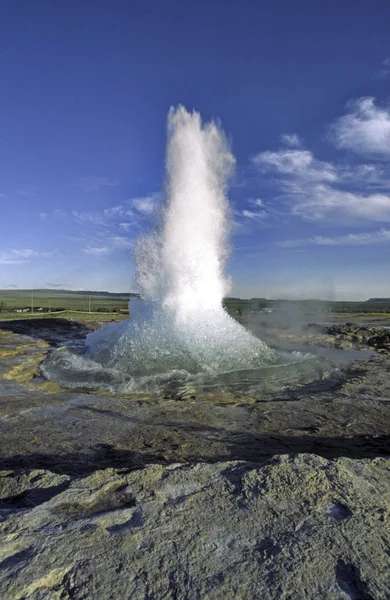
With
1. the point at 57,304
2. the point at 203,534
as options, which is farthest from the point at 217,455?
the point at 57,304

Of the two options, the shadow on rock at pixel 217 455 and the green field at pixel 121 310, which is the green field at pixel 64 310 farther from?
the shadow on rock at pixel 217 455

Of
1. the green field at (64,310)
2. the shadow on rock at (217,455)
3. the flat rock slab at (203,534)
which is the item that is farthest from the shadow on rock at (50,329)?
the flat rock slab at (203,534)

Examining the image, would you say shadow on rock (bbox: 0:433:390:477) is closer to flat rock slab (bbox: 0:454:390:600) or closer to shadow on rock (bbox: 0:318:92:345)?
flat rock slab (bbox: 0:454:390:600)

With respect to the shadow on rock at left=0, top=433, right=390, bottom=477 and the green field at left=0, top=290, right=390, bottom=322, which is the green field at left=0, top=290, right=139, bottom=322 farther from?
the shadow on rock at left=0, top=433, right=390, bottom=477

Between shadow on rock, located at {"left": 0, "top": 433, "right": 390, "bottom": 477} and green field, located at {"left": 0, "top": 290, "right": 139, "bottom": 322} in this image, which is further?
green field, located at {"left": 0, "top": 290, "right": 139, "bottom": 322}

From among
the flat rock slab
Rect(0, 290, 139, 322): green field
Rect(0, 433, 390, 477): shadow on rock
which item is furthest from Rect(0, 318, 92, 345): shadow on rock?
the flat rock slab

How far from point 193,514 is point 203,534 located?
0.19 meters

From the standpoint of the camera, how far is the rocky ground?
1.69 metres

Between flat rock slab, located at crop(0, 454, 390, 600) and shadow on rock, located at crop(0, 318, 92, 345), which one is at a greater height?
flat rock slab, located at crop(0, 454, 390, 600)

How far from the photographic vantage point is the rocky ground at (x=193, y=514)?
169 cm

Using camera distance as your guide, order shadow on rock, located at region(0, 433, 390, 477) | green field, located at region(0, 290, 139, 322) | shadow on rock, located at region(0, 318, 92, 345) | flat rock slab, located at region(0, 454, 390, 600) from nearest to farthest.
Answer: flat rock slab, located at region(0, 454, 390, 600) < shadow on rock, located at region(0, 433, 390, 477) < shadow on rock, located at region(0, 318, 92, 345) < green field, located at region(0, 290, 139, 322)

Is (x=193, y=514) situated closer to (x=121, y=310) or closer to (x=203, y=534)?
(x=203, y=534)

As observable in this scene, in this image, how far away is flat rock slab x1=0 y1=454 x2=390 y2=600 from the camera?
167 centimetres

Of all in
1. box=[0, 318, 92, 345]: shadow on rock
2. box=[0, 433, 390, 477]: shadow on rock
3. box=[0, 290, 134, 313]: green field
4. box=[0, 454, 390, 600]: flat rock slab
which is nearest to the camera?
box=[0, 454, 390, 600]: flat rock slab
